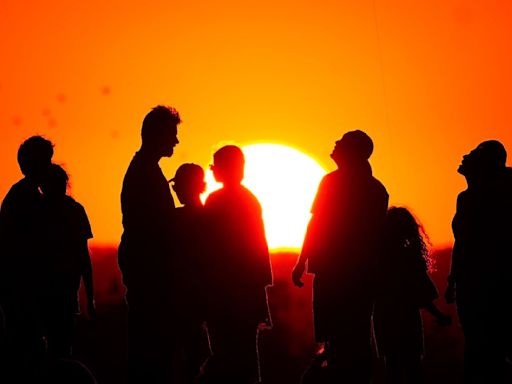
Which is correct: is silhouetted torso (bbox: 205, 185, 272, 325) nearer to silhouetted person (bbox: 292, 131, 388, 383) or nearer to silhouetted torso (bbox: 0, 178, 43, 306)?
silhouetted person (bbox: 292, 131, 388, 383)

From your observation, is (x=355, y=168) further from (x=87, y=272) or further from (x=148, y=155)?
(x=87, y=272)

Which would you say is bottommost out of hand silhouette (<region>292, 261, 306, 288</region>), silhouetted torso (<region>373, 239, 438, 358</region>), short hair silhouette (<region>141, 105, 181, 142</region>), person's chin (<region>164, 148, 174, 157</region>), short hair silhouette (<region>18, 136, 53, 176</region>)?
silhouetted torso (<region>373, 239, 438, 358</region>)

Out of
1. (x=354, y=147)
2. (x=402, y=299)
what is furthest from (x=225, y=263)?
(x=402, y=299)

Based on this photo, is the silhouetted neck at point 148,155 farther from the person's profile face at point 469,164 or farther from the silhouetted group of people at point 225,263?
the person's profile face at point 469,164

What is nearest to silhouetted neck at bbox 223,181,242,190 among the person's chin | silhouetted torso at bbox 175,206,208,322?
silhouetted torso at bbox 175,206,208,322

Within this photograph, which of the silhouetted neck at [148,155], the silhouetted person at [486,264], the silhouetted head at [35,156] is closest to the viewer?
the silhouetted neck at [148,155]

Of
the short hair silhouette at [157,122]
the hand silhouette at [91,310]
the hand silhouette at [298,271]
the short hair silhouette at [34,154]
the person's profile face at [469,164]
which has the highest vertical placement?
the short hair silhouette at [157,122]

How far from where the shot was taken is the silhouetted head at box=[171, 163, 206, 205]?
1079 centimetres

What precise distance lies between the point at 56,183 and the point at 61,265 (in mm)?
919

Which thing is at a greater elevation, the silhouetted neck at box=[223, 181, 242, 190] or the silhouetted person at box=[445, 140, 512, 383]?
the silhouetted neck at box=[223, 181, 242, 190]

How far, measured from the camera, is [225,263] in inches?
378

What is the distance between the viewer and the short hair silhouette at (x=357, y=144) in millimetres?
9930

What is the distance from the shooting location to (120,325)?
97.8ft

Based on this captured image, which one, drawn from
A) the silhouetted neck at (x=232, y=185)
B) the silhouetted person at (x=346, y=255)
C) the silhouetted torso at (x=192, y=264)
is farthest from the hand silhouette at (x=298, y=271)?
the silhouetted neck at (x=232, y=185)
